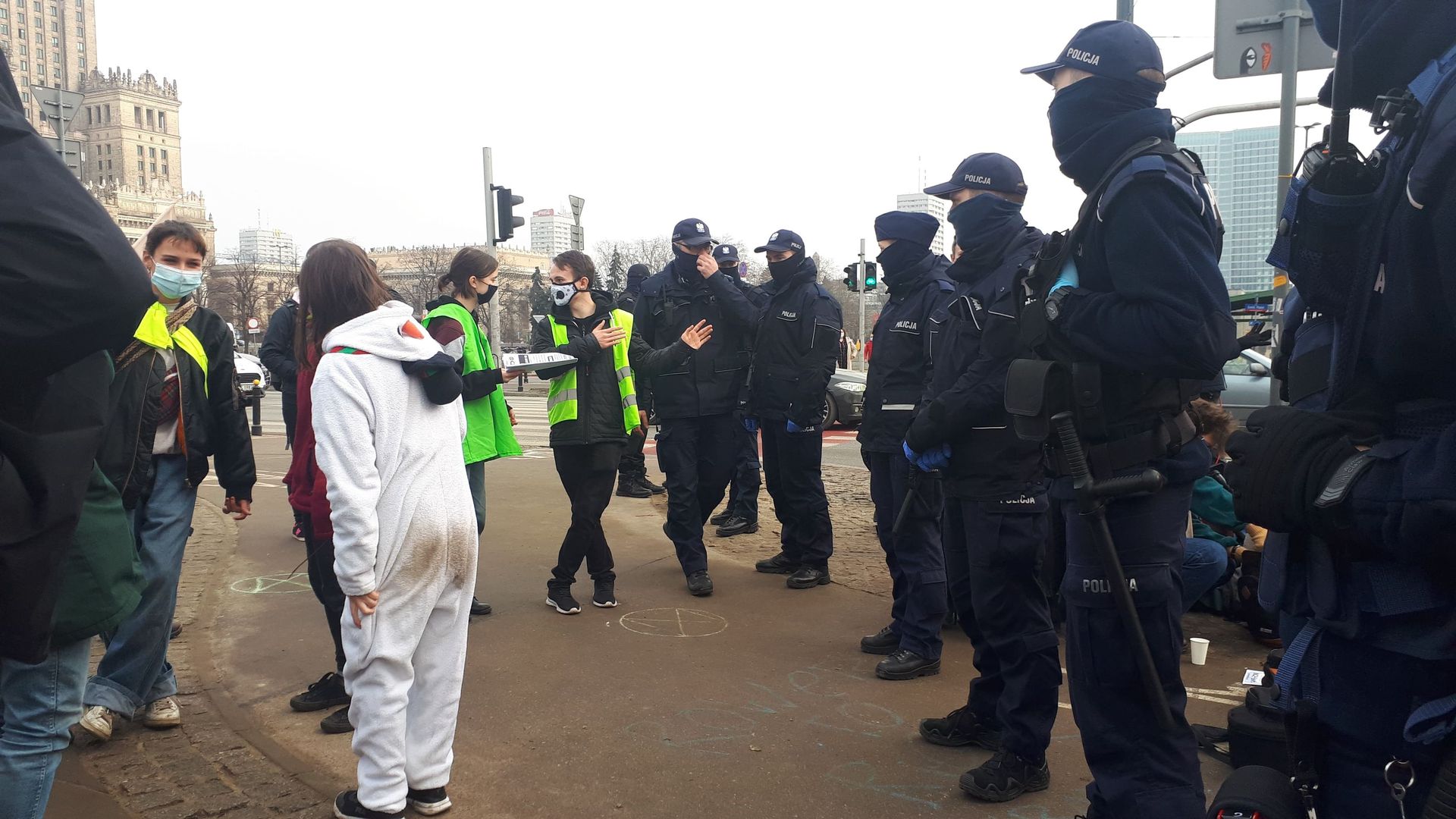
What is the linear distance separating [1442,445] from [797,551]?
209 inches

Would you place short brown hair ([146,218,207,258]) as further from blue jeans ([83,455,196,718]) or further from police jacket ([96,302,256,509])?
blue jeans ([83,455,196,718])

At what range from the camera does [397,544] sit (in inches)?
128

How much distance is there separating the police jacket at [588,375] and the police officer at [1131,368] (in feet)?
11.4

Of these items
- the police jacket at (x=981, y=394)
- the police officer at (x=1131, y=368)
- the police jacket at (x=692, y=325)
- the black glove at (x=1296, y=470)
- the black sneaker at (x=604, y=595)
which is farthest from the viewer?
the police jacket at (x=692, y=325)

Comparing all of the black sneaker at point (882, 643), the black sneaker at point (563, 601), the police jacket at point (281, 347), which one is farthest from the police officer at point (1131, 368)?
the police jacket at point (281, 347)

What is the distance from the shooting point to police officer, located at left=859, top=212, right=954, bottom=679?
4.82m

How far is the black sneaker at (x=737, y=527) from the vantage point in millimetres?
8281

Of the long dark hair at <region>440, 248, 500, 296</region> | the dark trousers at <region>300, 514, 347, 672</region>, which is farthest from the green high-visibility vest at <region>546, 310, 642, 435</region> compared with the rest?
the dark trousers at <region>300, 514, 347, 672</region>

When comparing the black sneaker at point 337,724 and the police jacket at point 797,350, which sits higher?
the police jacket at point 797,350

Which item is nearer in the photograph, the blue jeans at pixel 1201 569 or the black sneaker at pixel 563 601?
the blue jeans at pixel 1201 569

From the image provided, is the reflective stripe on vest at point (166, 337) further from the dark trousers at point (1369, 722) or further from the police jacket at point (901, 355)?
the dark trousers at point (1369, 722)

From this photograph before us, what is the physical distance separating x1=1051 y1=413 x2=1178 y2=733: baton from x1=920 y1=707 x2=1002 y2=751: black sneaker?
4.80ft

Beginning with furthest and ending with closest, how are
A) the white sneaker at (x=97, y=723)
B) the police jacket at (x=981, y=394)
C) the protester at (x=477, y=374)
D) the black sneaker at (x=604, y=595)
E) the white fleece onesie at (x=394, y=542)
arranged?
1. the black sneaker at (x=604, y=595)
2. the protester at (x=477, y=374)
3. the white sneaker at (x=97, y=723)
4. the police jacket at (x=981, y=394)
5. the white fleece onesie at (x=394, y=542)

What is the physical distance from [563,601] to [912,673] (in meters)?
2.19
